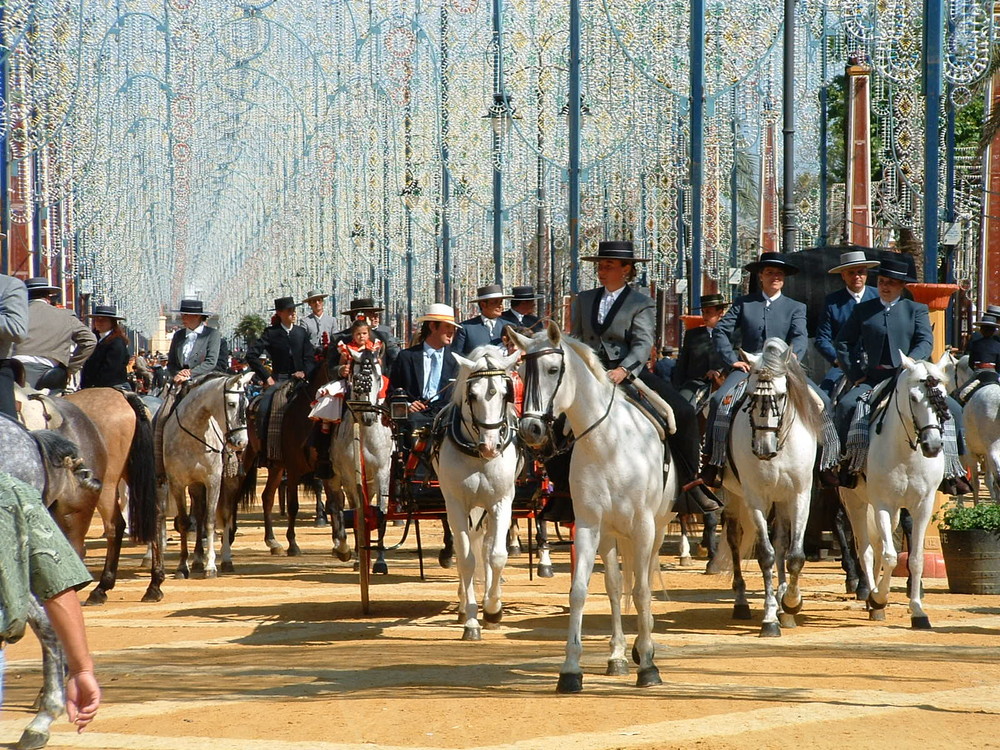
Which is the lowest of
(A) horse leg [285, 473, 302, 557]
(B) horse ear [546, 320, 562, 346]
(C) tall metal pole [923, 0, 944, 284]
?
(A) horse leg [285, 473, 302, 557]

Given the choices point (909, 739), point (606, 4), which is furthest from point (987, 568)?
point (606, 4)

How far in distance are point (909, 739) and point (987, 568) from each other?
735 centimetres

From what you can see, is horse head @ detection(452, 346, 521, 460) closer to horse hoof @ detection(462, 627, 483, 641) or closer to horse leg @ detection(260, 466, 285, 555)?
horse hoof @ detection(462, 627, 483, 641)

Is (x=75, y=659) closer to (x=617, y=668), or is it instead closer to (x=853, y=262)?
(x=617, y=668)

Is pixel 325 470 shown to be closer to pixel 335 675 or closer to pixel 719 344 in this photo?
pixel 719 344

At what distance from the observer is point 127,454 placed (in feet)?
45.6

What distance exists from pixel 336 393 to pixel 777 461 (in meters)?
5.53

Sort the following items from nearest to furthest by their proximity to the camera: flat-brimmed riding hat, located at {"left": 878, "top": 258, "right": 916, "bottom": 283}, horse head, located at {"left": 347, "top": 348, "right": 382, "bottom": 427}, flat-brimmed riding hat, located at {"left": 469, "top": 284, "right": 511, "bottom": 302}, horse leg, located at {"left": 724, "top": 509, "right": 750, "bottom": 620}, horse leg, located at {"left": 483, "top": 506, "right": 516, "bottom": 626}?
1. horse leg, located at {"left": 483, "top": 506, "right": 516, "bottom": 626}
2. horse leg, located at {"left": 724, "top": 509, "right": 750, "bottom": 620}
3. flat-brimmed riding hat, located at {"left": 878, "top": 258, "right": 916, "bottom": 283}
4. horse head, located at {"left": 347, "top": 348, "right": 382, "bottom": 427}
5. flat-brimmed riding hat, located at {"left": 469, "top": 284, "right": 511, "bottom": 302}

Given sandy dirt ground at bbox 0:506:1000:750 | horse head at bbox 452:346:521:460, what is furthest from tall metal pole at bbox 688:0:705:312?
horse head at bbox 452:346:521:460

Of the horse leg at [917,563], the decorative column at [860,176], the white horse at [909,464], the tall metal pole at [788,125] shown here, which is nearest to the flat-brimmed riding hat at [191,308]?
the tall metal pole at [788,125]

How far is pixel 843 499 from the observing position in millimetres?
13820

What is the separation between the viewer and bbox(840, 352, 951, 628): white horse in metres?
12.2

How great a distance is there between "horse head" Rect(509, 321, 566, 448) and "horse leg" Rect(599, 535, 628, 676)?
4.11 ft

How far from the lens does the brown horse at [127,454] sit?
13.6m
